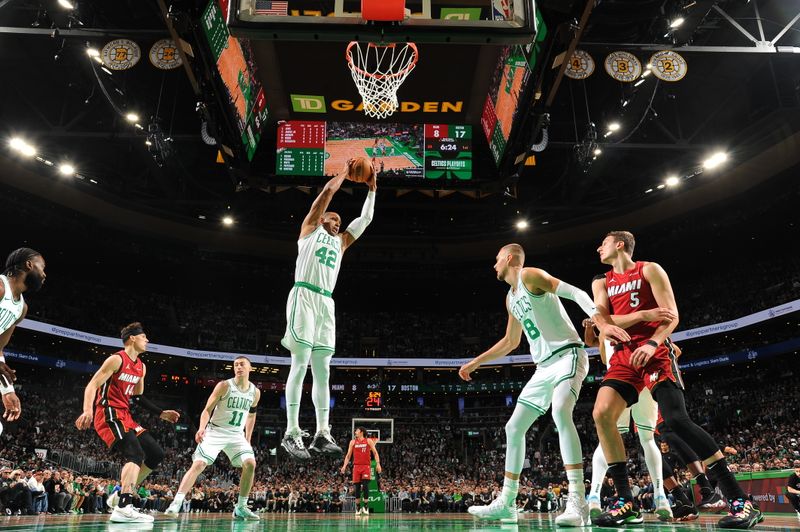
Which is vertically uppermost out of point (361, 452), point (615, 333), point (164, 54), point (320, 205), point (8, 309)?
point (164, 54)

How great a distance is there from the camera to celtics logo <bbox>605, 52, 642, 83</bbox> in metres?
11.7

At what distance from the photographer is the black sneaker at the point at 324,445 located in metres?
4.90

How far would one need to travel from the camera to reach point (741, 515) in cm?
430

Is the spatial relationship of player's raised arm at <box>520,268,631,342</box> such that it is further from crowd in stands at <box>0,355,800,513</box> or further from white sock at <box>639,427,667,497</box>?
crowd in stands at <box>0,355,800,513</box>

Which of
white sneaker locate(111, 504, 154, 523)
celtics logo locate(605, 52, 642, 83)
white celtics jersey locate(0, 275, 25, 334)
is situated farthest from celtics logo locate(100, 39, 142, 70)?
celtics logo locate(605, 52, 642, 83)

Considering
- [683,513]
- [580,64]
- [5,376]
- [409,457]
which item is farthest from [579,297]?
[409,457]

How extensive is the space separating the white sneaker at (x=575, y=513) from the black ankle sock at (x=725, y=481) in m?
1.01

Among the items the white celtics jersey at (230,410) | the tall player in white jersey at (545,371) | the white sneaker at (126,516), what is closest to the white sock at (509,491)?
the tall player in white jersey at (545,371)

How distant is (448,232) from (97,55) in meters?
19.4

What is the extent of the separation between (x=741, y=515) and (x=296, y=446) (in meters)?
3.46

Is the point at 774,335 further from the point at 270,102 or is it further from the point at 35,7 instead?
the point at 35,7

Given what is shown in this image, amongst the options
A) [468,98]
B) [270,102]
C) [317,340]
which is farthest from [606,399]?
[270,102]

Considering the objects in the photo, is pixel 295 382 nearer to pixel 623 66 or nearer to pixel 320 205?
pixel 320 205

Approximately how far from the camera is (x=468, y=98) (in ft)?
37.4
